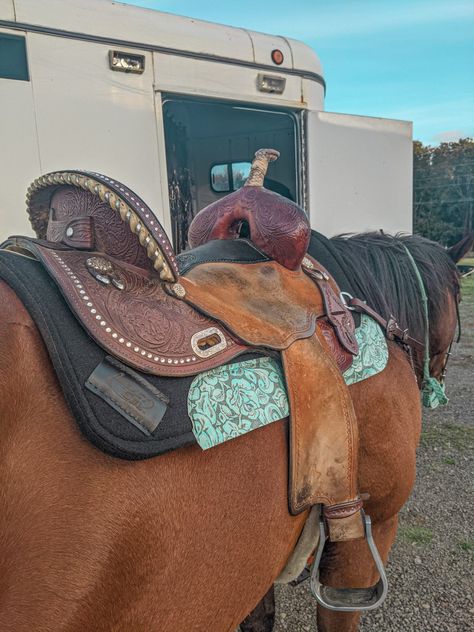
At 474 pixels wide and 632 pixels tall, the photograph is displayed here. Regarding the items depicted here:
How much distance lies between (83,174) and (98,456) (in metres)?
0.56

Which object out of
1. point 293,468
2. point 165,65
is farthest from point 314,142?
point 293,468

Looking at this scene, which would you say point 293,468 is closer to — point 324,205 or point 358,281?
point 358,281

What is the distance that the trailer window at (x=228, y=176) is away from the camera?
5355 mm

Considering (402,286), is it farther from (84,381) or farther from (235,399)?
(84,381)

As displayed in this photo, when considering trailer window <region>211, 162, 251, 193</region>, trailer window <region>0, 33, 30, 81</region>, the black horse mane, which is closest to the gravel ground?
the black horse mane

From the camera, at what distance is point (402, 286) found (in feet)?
5.83

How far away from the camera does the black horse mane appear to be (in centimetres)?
166

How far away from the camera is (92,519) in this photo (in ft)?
2.65

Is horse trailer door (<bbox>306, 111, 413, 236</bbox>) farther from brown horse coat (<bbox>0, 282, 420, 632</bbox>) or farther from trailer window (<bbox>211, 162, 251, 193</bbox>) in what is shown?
brown horse coat (<bbox>0, 282, 420, 632</bbox>)

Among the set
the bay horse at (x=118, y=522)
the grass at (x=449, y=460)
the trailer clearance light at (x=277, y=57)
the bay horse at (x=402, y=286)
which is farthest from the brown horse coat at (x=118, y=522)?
the trailer clearance light at (x=277, y=57)

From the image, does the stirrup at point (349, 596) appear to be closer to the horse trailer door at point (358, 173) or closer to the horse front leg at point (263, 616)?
A: the horse front leg at point (263, 616)

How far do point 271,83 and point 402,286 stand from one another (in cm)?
245

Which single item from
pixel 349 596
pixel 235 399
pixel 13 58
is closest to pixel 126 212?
pixel 235 399

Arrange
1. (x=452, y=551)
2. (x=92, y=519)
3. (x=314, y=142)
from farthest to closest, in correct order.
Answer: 1. (x=314, y=142)
2. (x=452, y=551)
3. (x=92, y=519)
